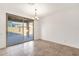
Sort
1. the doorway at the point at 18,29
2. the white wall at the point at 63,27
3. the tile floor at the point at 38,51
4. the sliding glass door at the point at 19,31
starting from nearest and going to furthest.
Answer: the tile floor at the point at 38,51
the white wall at the point at 63,27
the doorway at the point at 18,29
the sliding glass door at the point at 19,31

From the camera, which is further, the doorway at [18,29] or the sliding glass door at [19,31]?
the sliding glass door at [19,31]

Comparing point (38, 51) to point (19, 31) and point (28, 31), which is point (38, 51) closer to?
point (19, 31)

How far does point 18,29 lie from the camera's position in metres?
4.52

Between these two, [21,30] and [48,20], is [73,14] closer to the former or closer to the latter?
[48,20]

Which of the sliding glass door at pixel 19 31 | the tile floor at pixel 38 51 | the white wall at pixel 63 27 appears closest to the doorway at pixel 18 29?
the sliding glass door at pixel 19 31

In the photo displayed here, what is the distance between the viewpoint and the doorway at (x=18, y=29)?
13.0ft

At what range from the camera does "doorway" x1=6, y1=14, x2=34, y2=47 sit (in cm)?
395

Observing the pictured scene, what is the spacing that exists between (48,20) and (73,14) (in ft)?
5.81

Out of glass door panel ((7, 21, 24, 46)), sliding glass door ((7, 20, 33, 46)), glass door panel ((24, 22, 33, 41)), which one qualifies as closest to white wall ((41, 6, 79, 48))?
glass door panel ((24, 22, 33, 41))

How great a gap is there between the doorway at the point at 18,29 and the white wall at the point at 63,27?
1046mm

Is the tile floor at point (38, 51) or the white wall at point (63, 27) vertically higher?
the white wall at point (63, 27)

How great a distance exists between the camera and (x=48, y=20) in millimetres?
5082

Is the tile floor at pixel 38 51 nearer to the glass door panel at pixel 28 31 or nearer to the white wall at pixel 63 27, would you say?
the white wall at pixel 63 27

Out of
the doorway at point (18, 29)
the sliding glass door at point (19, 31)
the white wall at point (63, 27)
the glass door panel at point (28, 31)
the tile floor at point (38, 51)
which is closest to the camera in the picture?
the tile floor at point (38, 51)
